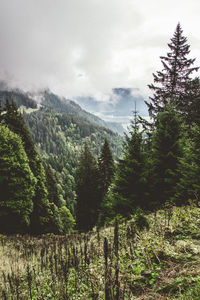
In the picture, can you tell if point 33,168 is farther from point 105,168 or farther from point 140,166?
point 140,166

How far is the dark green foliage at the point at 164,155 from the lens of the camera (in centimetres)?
1146

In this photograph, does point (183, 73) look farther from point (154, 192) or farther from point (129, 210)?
point (129, 210)

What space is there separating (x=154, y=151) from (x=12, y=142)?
14.0m

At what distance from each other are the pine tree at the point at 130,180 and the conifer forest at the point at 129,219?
0.07 metres

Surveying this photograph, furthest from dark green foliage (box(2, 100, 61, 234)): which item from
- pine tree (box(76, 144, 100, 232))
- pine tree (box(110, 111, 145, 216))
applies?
pine tree (box(110, 111, 145, 216))

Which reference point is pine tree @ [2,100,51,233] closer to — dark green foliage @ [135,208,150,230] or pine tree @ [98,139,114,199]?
pine tree @ [98,139,114,199]

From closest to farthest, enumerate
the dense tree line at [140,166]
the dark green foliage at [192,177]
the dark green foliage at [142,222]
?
the dark green foliage at [142,222], the dark green foliage at [192,177], the dense tree line at [140,166]

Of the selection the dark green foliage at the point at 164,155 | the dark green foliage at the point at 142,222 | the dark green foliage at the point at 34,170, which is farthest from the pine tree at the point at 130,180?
the dark green foliage at the point at 34,170

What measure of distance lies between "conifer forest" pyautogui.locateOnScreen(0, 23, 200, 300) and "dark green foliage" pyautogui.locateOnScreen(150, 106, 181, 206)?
0.22 feet

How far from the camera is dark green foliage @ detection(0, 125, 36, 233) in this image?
1597cm

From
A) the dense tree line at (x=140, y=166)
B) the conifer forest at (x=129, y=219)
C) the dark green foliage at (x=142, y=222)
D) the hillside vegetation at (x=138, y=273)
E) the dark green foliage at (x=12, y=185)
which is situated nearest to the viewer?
the hillside vegetation at (x=138, y=273)

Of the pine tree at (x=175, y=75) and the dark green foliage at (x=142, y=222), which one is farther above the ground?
the pine tree at (x=175, y=75)

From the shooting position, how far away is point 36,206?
21.4 meters

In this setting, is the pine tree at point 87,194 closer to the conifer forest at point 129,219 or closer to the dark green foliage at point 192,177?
the conifer forest at point 129,219
